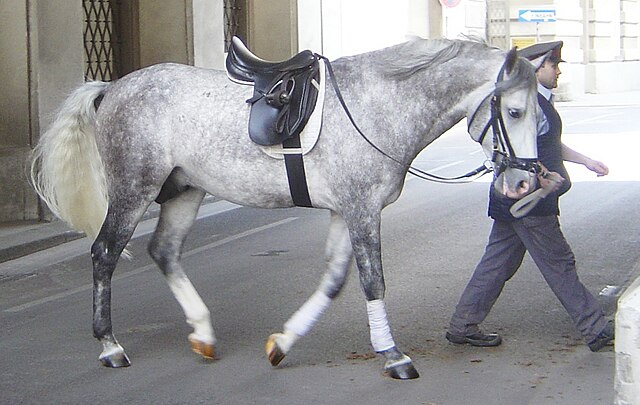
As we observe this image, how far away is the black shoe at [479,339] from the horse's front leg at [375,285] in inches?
32.9

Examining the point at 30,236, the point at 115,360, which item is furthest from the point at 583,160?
the point at 30,236

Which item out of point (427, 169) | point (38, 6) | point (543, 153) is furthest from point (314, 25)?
point (543, 153)

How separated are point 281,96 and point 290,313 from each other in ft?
7.78

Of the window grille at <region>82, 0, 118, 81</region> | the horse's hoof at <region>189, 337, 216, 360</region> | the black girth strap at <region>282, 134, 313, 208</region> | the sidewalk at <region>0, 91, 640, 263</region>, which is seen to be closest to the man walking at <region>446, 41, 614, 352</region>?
the black girth strap at <region>282, 134, 313, 208</region>

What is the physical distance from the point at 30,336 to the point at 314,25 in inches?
645

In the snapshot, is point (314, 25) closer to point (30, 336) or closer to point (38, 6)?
point (38, 6)

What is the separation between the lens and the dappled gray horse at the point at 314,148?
6633mm

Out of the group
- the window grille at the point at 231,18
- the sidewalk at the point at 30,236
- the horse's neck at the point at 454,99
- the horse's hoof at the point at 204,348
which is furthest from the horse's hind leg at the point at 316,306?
the window grille at the point at 231,18

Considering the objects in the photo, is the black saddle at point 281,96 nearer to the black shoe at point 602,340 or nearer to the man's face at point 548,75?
the man's face at point 548,75

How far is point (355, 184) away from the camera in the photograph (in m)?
6.65

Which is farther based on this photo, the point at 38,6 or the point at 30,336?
the point at 38,6

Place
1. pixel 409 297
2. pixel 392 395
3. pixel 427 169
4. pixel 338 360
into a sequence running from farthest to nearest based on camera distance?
1. pixel 427 169
2. pixel 409 297
3. pixel 338 360
4. pixel 392 395

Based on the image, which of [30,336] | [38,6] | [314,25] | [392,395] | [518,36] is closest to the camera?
[392,395]

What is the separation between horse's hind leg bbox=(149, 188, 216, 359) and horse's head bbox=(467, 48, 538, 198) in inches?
75.6
